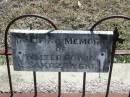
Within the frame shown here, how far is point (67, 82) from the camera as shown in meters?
3.41

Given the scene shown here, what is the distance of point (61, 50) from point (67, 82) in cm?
83

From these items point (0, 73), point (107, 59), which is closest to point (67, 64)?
point (107, 59)

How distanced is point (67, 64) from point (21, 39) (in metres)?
0.39

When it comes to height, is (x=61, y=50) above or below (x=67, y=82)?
above

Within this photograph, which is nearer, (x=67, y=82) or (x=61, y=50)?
(x=61, y=50)

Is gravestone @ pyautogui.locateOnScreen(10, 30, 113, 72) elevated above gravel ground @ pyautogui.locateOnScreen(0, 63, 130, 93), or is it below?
above

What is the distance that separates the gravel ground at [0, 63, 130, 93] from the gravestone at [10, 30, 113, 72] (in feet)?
1.95

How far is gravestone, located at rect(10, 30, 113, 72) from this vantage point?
256 cm

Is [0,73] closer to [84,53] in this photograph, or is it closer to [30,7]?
[84,53]

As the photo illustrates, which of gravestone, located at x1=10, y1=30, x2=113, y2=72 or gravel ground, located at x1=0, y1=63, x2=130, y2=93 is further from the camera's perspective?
gravel ground, located at x1=0, y1=63, x2=130, y2=93

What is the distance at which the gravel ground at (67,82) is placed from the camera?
10.9 feet

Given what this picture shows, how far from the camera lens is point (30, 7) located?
5.41 m

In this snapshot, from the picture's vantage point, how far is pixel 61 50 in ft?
8.67

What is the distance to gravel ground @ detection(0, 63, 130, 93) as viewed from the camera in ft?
10.9
